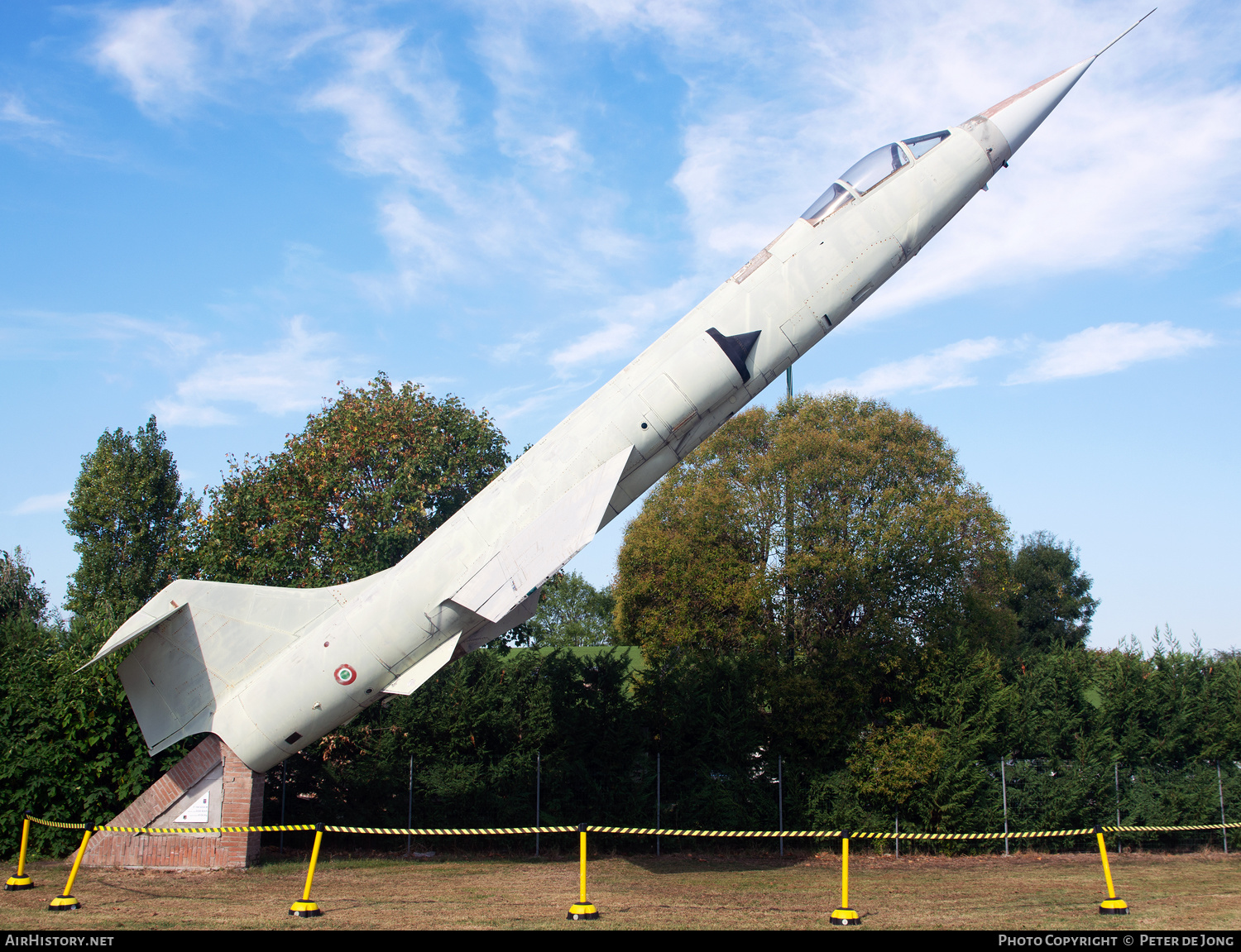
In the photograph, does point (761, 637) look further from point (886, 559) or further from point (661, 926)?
point (661, 926)

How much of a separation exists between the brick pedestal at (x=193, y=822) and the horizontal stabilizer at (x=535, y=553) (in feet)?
13.4

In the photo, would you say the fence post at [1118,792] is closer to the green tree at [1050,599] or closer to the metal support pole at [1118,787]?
the metal support pole at [1118,787]

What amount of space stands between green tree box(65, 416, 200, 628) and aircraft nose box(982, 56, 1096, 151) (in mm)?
30053

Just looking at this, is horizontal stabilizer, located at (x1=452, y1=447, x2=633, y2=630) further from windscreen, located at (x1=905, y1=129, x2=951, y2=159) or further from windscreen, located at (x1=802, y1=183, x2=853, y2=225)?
windscreen, located at (x1=905, y1=129, x2=951, y2=159)

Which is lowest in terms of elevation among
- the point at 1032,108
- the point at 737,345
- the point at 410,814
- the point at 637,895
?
the point at 637,895

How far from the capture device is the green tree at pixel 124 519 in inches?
1330

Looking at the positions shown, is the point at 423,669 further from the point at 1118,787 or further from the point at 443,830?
the point at 1118,787

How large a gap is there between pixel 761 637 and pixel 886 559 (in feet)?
13.3

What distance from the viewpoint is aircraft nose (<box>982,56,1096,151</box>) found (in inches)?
480

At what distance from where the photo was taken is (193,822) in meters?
12.0

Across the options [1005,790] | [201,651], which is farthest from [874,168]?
[1005,790]

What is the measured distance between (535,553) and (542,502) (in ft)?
2.40

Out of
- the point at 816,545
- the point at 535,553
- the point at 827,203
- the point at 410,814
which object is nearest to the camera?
the point at 535,553

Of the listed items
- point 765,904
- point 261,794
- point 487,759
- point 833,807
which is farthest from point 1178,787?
point 261,794
